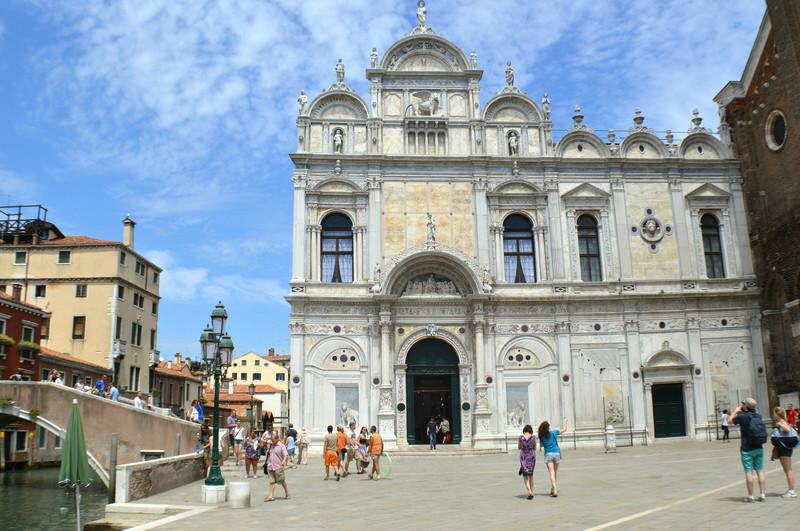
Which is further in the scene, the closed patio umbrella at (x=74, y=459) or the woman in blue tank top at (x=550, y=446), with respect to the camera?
the woman in blue tank top at (x=550, y=446)

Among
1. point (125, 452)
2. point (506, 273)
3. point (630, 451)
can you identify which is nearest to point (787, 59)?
point (506, 273)

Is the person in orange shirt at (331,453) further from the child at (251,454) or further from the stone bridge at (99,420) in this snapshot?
the stone bridge at (99,420)

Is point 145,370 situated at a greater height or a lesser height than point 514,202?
lesser

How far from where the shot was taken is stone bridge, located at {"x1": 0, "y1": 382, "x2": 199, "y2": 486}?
23.0 m

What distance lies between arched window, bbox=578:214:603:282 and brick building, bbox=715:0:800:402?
6.99 m

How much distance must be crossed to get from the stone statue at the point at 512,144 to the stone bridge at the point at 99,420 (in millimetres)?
18365

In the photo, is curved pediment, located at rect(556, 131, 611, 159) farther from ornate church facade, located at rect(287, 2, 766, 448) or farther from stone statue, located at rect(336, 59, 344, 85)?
stone statue, located at rect(336, 59, 344, 85)

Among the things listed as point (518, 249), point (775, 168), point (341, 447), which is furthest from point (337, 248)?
point (775, 168)

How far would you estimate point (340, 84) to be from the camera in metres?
32.8

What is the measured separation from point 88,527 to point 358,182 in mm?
20957

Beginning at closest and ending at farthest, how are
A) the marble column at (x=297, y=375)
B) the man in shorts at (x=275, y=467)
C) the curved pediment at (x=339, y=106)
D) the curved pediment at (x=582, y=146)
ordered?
1. the man in shorts at (x=275, y=467)
2. the marble column at (x=297, y=375)
3. the curved pediment at (x=339, y=106)
4. the curved pediment at (x=582, y=146)

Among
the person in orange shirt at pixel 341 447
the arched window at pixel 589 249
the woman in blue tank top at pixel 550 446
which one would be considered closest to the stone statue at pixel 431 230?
the arched window at pixel 589 249

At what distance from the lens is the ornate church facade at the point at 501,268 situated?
29.8 meters

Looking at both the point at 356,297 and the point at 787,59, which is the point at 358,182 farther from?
→ the point at 787,59
